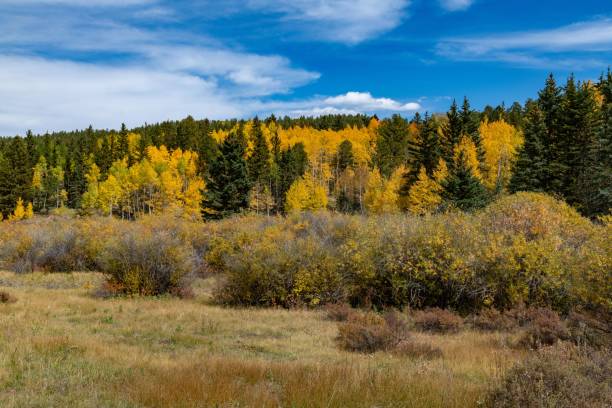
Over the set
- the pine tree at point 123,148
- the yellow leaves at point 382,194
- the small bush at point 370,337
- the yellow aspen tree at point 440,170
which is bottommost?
the small bush at point 370,337

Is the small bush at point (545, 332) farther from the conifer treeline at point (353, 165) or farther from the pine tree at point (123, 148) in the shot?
the pine tree at point (123, 148)

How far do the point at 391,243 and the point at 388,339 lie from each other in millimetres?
6615

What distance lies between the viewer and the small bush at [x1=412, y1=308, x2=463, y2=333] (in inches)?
525

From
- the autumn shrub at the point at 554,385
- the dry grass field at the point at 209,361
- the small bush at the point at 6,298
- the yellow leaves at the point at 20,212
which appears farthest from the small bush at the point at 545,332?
the yellow leaves at the point at 20,212

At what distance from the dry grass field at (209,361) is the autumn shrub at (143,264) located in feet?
5.71

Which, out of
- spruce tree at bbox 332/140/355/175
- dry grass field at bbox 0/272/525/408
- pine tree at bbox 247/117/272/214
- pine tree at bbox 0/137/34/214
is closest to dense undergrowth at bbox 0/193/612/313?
dry grass field at bbox 0/272/525/408

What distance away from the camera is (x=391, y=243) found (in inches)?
664

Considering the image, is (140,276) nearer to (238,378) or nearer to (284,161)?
(238,378)

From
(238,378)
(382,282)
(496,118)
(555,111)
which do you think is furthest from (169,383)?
(496,118)

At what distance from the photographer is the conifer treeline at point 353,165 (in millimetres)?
39719

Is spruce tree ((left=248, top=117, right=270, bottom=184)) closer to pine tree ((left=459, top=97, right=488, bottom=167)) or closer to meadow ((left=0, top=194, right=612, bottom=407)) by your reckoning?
pine tree ((left=459, top=97, right=488, bottom=167))

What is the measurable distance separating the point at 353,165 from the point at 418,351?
91745 millimetres

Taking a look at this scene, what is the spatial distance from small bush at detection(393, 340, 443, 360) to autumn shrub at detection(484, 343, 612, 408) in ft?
13.9

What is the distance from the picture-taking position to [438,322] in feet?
44.9
